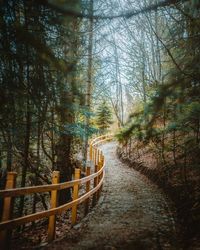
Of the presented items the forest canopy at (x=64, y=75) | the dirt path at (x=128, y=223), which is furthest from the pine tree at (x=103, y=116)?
the forest canopy at (x=64, y=75)

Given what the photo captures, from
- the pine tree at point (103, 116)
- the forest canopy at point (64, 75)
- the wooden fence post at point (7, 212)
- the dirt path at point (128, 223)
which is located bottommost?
the dirt path at point (128, 223)

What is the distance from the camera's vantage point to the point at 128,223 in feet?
21.8

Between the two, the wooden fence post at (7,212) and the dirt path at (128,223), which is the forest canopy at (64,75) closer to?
the dirt path at (128,223)

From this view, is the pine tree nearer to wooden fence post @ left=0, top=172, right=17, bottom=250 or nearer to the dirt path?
the dirt path

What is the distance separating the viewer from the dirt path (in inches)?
208

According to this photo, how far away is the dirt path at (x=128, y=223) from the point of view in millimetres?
5281

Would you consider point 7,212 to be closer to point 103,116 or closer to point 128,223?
point 128,223

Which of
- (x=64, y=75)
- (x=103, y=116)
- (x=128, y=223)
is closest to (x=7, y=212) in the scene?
(x=64, y=75)

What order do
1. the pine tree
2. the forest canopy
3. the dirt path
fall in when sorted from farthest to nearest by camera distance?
1. the pine tree
2. the dirt path
3. the forest canopy

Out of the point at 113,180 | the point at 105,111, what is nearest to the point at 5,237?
the point at 113,180

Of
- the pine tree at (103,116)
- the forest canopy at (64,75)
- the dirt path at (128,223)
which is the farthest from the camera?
the pine tree at (103,116)

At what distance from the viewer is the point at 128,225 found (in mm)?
6500

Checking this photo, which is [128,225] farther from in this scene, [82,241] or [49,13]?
[49,13]

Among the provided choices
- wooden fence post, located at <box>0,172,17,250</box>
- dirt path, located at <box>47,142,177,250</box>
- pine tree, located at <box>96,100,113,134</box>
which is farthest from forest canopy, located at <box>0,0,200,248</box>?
pine tree, located at <box>96,100,113,134</box>
